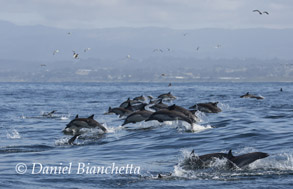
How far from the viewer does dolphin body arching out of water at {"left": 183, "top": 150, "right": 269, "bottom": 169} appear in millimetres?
14734

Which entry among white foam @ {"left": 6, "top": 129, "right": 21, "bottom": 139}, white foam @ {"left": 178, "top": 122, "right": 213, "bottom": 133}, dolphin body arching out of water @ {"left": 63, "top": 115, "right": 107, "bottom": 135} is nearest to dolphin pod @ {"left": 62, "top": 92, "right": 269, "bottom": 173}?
dolphin body arching out of water @ {"left": 63, "top": 115, "right": 107, "bottom": 135}

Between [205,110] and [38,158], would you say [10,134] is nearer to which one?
[38,158]

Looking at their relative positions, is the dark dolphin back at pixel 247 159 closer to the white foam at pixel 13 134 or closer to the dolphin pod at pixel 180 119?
the dolphin pod at pixel 180 119

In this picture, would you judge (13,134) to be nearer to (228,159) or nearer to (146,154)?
(146,154)

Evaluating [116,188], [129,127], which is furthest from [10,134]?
[116,188]

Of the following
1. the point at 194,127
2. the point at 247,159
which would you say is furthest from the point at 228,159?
the point at 194,127

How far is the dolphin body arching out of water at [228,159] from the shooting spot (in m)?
14.7
